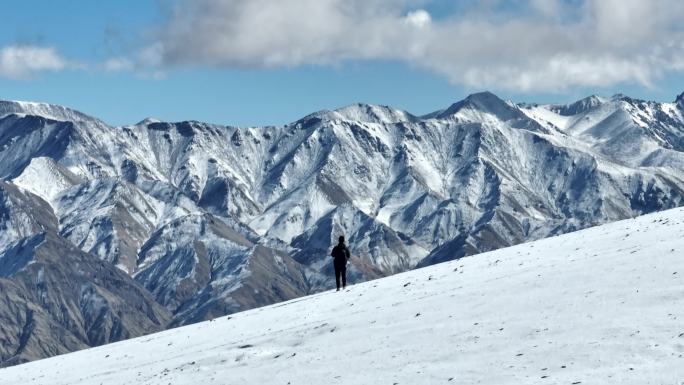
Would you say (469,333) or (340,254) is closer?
(469,333)

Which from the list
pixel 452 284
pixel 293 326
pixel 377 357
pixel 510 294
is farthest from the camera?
pixel 452 284

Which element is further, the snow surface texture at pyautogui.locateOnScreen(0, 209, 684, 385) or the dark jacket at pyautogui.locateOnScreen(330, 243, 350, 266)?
the dark jacket at pyautogui.locateOnScreen(330, 243, 350, 266)

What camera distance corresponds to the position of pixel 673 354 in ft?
87.5

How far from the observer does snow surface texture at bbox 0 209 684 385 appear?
92.0 feet

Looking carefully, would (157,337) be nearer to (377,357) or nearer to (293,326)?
(293,326)

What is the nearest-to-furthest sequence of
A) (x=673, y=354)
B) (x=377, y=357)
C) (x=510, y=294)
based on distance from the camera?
(x=673, y=354)
(x=377, y=357)
(x=510, y=294)

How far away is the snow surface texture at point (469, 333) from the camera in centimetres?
2803

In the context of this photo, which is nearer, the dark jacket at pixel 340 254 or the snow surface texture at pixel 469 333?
the snow surface texture at pixel 469 333

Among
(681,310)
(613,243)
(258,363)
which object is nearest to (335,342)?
(258,363)

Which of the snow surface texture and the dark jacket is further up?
the dark jacket

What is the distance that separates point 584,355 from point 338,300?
19.2 metres

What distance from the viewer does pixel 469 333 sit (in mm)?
32344

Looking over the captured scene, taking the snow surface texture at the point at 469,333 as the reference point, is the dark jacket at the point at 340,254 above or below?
above

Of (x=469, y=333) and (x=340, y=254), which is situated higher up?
(x=340, y=254)
